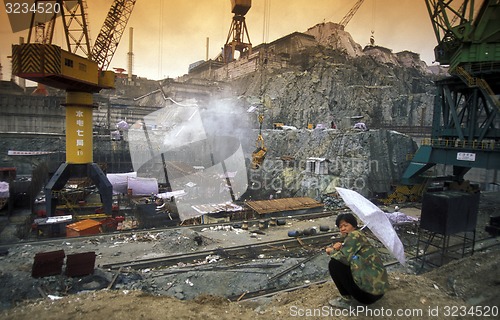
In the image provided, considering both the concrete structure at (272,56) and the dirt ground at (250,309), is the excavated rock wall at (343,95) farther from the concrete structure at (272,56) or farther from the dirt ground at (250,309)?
the dirt ground at (250,309)

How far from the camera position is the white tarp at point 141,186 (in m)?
19.8

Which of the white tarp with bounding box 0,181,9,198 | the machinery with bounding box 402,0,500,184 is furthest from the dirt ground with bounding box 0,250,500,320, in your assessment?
the white tarp with bounding box 0,181,9,198

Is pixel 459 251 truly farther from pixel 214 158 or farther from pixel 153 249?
pixel 214 158

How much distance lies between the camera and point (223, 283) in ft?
27.5

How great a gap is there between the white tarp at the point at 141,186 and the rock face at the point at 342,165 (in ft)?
33.7

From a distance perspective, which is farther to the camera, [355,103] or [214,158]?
[355,103]

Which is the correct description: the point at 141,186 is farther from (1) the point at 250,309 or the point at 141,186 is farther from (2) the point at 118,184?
(1) the point at 250,309

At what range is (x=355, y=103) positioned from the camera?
3975 cm

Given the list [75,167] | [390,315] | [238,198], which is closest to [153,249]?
[75,167]

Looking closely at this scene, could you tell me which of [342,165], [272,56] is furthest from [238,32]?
[342,165]

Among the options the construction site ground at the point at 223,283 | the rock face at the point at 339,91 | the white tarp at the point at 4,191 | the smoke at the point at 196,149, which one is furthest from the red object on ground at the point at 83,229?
the rock face at the point at 339,91

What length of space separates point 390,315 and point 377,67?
48183 mm

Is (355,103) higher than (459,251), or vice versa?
(355,103)

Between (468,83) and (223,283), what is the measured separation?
15694 mm
